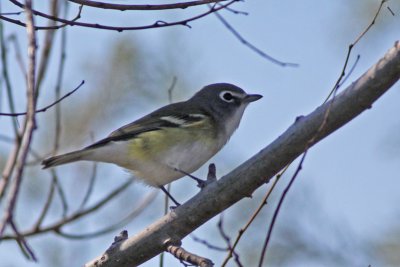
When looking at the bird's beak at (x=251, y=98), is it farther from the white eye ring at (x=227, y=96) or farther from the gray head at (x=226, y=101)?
the white eye ring at (x=227, y=96)

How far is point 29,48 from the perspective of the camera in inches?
85.8

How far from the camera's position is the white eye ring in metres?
6.44

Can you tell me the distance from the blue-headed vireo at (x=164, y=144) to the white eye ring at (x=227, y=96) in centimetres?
34

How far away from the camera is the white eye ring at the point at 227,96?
644 centimetres

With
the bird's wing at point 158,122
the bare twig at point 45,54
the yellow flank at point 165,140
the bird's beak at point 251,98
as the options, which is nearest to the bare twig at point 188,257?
the bare twig at point 45,54

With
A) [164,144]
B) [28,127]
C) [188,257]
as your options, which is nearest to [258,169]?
[188,257]

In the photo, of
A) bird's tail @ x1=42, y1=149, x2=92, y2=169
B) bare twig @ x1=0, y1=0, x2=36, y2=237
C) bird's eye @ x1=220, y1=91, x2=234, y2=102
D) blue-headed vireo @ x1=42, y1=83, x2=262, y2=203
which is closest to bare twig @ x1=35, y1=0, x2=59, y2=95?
bird's tail @ x1=42, y1=149, x2=92, y2=169

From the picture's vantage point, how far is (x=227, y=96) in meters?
6.48

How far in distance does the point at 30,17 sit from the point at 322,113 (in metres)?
1.32

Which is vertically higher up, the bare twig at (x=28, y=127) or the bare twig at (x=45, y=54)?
the bare twig at (x=45, y=54)

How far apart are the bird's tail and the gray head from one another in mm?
1161

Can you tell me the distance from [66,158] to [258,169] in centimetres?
210

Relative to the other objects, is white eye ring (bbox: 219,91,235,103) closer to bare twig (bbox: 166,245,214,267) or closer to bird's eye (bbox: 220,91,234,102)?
bird's eye (bbox: 220,91,234,102)

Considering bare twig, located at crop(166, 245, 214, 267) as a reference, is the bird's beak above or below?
above
